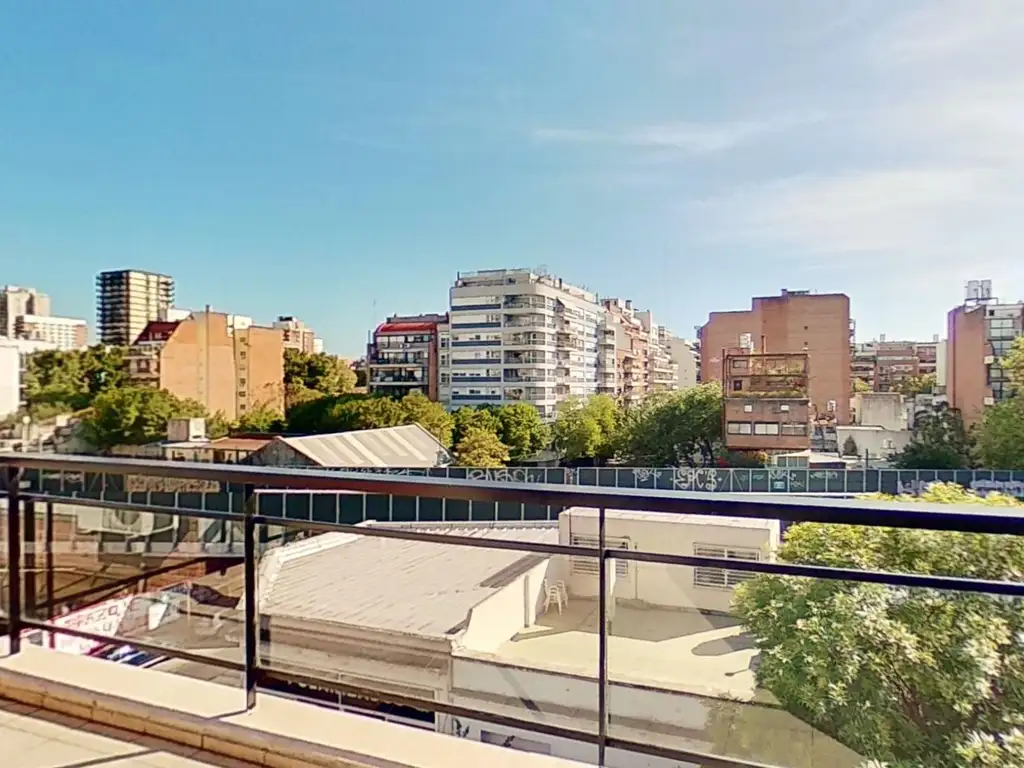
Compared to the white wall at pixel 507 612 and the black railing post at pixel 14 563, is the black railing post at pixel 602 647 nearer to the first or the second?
the white wall at pixel 507 612

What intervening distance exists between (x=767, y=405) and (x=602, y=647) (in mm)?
24271

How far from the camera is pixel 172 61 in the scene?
20.4 meters

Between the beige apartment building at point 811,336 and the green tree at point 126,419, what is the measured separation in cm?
2448

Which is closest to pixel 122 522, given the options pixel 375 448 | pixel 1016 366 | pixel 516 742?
pixel 516 742

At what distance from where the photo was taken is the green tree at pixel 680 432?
26.0 m

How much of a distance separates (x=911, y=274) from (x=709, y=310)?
1017 cm

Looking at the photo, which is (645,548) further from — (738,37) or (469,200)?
(469,200)

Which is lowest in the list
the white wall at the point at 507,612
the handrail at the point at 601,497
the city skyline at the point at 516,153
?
the white wall at the point at 507,612

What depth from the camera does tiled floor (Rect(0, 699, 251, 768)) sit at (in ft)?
4.80

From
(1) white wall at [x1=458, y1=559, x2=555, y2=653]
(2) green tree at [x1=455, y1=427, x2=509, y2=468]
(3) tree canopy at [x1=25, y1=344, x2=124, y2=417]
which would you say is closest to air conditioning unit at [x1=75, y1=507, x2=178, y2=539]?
(1) white wall at [x1=458, y1=559, x2=555, y2=653]

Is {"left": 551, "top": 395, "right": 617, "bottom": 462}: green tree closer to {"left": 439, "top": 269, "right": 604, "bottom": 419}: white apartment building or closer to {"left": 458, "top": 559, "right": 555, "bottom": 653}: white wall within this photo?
{"left": 439, "top": 269, "right": 604, "bottom": 419}: white apartment building

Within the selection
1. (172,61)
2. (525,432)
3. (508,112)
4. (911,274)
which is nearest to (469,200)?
(508,112)

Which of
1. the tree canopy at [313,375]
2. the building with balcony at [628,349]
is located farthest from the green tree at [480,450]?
the building with balcony at [628,349]

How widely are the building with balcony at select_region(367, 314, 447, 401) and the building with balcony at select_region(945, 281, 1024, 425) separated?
1010 inches
